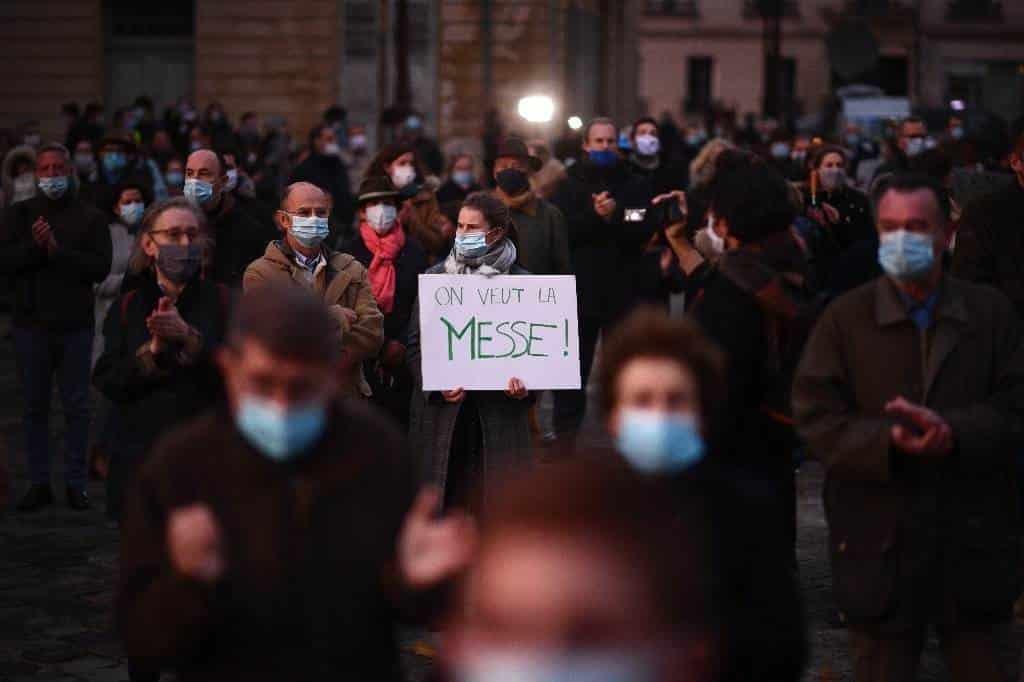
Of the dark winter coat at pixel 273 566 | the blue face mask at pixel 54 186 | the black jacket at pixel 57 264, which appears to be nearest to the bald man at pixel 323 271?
the black jacket at pixel 57 264

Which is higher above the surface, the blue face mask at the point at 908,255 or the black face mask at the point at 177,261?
the blue face mask at the point at 908,255

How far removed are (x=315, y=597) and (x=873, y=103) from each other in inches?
1452

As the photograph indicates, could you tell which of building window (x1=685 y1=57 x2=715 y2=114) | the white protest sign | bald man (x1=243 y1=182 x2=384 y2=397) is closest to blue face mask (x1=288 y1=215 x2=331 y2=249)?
bald man (x1=243 y1=182 x2=384 y2=397)

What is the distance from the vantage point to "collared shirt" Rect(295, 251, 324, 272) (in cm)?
826

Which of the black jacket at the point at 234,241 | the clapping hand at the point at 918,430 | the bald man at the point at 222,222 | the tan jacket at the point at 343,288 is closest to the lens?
the clapping hand at the point at 918,430

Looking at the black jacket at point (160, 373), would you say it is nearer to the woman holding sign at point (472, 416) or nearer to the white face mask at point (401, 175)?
the woman holding sign at point (472, 416)

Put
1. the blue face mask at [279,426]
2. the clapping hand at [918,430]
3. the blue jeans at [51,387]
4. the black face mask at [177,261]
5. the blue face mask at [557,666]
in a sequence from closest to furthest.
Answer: the blue face mask at [557,666], the blue face mask at [279,426], the clapping hand at [918,430], the black face mask at [177,261], the blue jeans at [51,387]

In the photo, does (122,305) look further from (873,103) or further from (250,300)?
(873,103)

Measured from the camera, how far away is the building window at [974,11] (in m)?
A: 75.7

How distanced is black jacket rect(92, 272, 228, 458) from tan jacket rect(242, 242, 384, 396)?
1394mm

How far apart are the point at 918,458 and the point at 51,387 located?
6.50 m

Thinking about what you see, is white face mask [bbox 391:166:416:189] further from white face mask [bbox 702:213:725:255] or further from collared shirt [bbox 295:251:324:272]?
white face mask [bbox 702:213:725:255]

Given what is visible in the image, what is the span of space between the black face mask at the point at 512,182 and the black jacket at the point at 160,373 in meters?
4.89

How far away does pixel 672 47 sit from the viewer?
A: 252 feet
